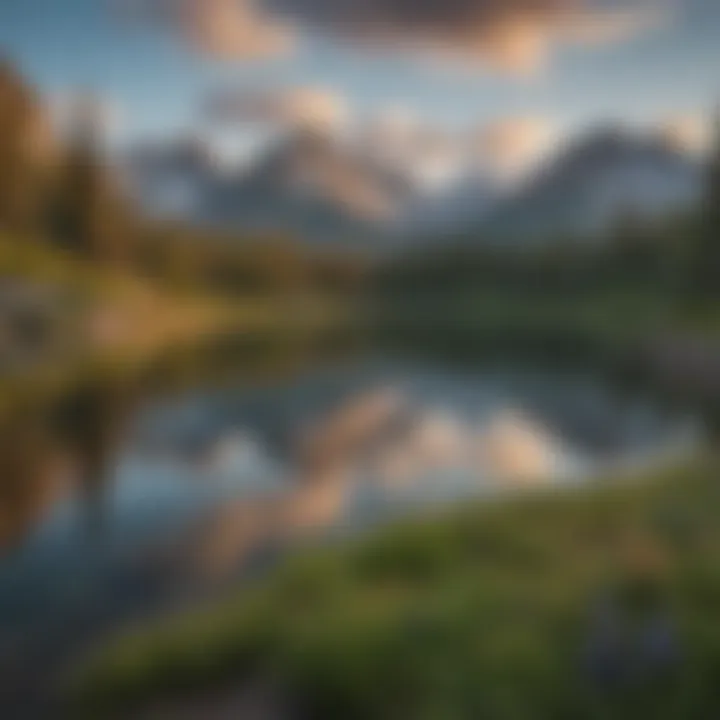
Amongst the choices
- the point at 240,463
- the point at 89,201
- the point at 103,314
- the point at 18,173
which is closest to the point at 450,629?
the point at 240,463

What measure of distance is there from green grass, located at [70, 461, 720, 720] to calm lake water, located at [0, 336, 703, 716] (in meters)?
0.39

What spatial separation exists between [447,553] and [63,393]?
18.1ft

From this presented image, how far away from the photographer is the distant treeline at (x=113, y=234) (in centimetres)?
663

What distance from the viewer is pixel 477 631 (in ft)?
10.7

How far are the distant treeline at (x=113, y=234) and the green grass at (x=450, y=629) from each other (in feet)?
11.8

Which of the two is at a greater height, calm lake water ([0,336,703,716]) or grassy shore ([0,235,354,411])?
grassy shore ([0,235,354,411])

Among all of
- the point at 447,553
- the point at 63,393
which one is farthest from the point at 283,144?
the point at 63,393

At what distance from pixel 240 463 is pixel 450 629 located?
10.6 feet

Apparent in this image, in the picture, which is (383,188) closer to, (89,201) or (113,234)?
(89,201)

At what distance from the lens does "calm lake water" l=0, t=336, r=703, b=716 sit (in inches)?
160

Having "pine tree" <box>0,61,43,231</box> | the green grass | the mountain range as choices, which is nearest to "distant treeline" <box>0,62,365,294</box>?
"pine tree" <box>0,61,43,231</box>

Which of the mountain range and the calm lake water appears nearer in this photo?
the calm lake water

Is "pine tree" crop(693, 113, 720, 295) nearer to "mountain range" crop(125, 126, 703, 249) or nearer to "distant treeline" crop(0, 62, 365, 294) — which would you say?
"mountain range" crop(125, 126, 703, 249)

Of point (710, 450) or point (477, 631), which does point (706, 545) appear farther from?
point (710, 450)
